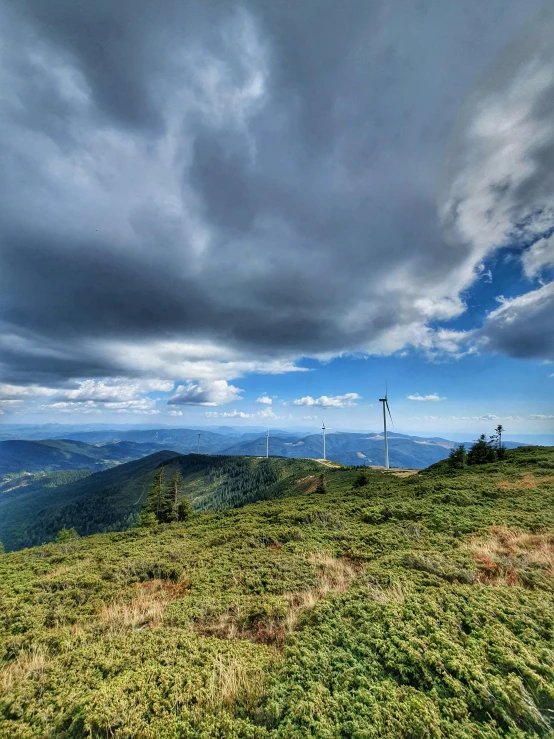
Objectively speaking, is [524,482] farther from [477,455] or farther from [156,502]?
[156,502]

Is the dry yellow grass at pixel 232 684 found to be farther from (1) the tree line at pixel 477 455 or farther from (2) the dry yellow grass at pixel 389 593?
(1) the tree line at pixel 477 455

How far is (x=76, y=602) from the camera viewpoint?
12234 millimetres

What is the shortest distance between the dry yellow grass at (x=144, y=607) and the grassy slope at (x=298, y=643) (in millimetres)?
81

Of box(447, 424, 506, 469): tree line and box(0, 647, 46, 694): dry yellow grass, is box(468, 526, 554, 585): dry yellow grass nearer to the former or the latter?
box(0, 647, 46, 694): dry yellow grass

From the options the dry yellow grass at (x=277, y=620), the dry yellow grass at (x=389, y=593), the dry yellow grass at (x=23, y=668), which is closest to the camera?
the dry yellow grass at (x=23, y=668)

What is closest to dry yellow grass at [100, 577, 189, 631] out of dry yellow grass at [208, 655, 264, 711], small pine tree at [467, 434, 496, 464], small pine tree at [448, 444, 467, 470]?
dry yellow grass at [208, 655, 264, 711]

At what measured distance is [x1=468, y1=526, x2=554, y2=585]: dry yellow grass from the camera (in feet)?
34.5

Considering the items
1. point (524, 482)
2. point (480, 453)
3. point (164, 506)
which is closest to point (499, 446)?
point (480, 453)

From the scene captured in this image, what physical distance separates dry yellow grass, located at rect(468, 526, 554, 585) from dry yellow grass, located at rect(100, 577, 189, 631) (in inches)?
443

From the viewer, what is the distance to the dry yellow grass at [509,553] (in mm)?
10508

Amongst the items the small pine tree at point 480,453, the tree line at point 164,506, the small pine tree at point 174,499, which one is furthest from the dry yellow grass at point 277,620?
the small pine tree at point 174,499

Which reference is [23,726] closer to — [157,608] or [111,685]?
[111,685]

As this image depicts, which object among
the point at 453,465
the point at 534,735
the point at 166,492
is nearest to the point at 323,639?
the point at 534,735

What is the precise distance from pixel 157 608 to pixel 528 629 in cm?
1114
